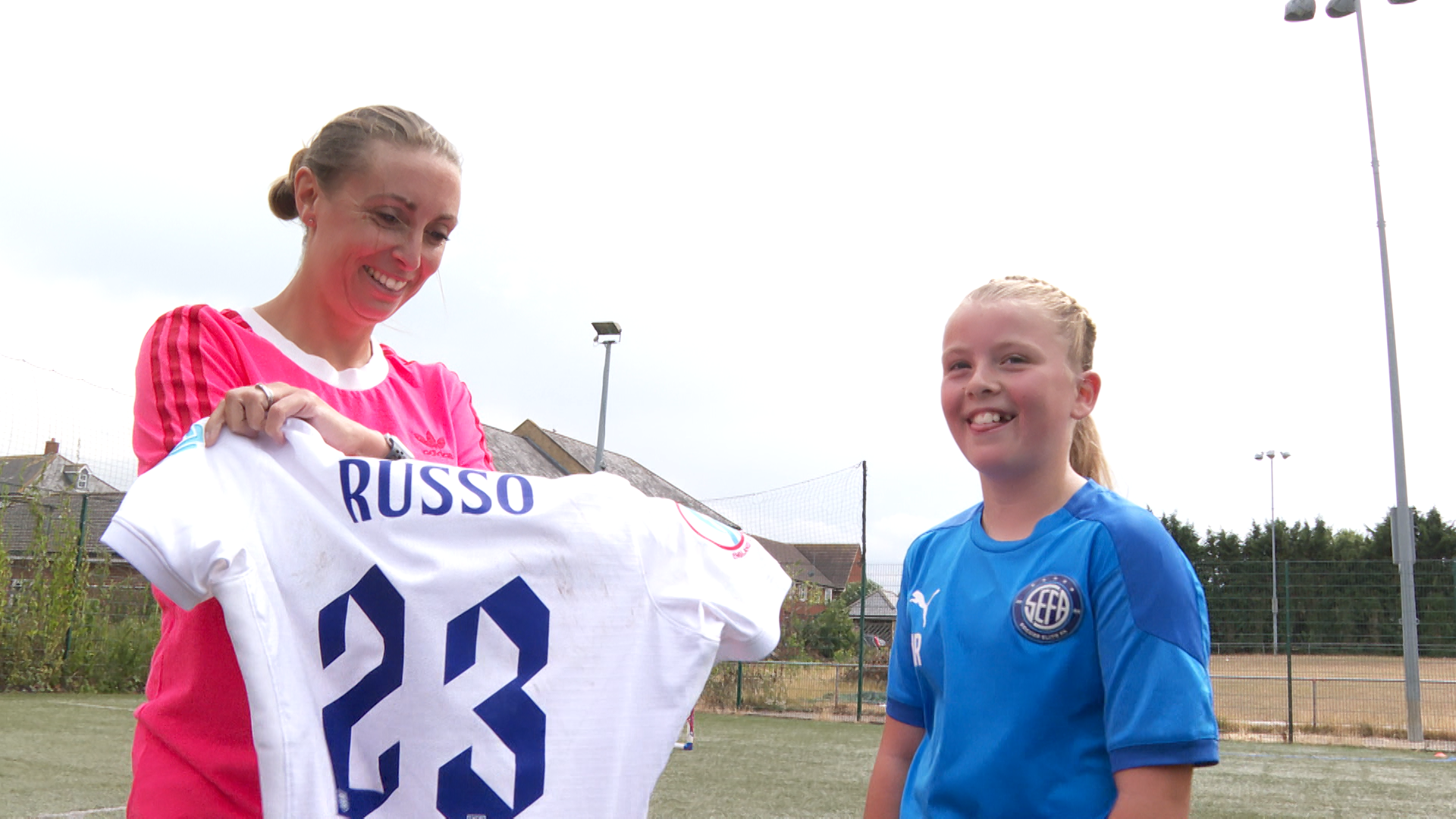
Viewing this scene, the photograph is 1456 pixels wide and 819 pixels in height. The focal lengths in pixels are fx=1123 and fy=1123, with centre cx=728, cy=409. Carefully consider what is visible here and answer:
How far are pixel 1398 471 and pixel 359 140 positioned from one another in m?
15.1

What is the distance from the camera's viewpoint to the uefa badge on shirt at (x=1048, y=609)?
1.70 m

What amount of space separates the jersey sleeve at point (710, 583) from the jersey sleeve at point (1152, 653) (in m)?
0.51

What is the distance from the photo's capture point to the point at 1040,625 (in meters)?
1.72

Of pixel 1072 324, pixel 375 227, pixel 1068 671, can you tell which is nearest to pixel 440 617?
pixel 375 227

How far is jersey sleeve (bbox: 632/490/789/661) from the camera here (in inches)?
67.0

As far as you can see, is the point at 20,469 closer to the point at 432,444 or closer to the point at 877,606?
the point at 877,606

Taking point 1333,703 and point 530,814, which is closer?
point 530,814

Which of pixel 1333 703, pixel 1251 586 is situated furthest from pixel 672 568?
pixel 1333 703

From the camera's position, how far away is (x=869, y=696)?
1495cm

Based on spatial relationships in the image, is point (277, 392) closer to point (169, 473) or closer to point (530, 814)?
point (169, 473)

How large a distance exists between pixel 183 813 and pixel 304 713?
0.60 feet

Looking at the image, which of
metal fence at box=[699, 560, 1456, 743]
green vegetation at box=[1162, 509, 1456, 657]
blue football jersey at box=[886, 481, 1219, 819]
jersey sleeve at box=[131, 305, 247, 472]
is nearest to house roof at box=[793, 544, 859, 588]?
metal fence at box=[699, 560, 1456, 743]

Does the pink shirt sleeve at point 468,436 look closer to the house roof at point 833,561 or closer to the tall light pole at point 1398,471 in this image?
the tall light pole at point 1398,471

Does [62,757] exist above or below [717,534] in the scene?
below
